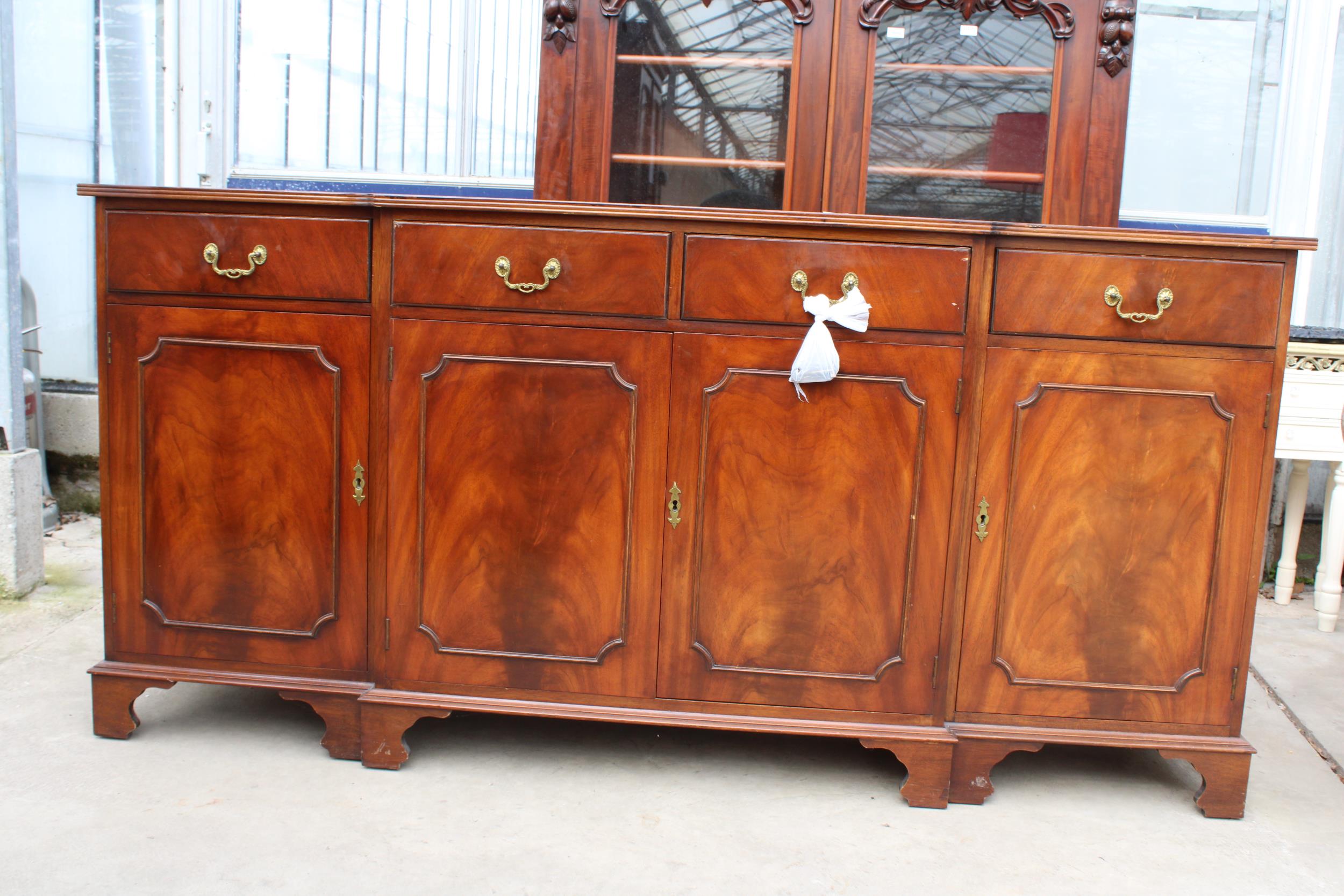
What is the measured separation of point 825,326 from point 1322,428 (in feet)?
6.53

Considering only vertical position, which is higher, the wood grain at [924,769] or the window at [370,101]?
the window at [370,101]

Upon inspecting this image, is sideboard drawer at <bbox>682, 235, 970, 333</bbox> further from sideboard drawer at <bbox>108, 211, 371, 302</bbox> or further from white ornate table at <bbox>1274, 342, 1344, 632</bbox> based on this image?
white ornate table at <bbox>1274, 342, 1344, 632</bbox>

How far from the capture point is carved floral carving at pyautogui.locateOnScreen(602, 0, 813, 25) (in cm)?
232

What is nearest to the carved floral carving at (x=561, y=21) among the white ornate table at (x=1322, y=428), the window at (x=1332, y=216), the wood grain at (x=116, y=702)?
the wood grain at (x=116, y=702)

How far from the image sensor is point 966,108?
2.30 m

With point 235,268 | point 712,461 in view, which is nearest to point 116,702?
point 235,268

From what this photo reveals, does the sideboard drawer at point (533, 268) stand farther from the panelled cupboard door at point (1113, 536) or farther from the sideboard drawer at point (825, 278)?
the panelled cupboard door at point (1113, 536)

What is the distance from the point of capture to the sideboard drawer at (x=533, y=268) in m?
1.95

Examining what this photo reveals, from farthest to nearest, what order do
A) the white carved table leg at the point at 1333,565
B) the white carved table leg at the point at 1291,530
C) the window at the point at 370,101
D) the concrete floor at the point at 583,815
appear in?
the window at the point at 370,101, the white carved table leg at the point at 1291,530, the white carved table leg at the point at 1333,565, the concrete floor at the point at 583,815

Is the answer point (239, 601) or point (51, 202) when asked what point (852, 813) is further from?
point (51, 202)

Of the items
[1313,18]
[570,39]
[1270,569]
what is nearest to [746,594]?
[570,39]

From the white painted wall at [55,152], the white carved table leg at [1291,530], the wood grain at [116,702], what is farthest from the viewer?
the white painted wall at [55,152]

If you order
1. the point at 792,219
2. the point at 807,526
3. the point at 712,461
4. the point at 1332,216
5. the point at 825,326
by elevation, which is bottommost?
the point at 807,526

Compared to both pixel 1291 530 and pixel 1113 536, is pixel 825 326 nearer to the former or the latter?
pixel 1113 536
